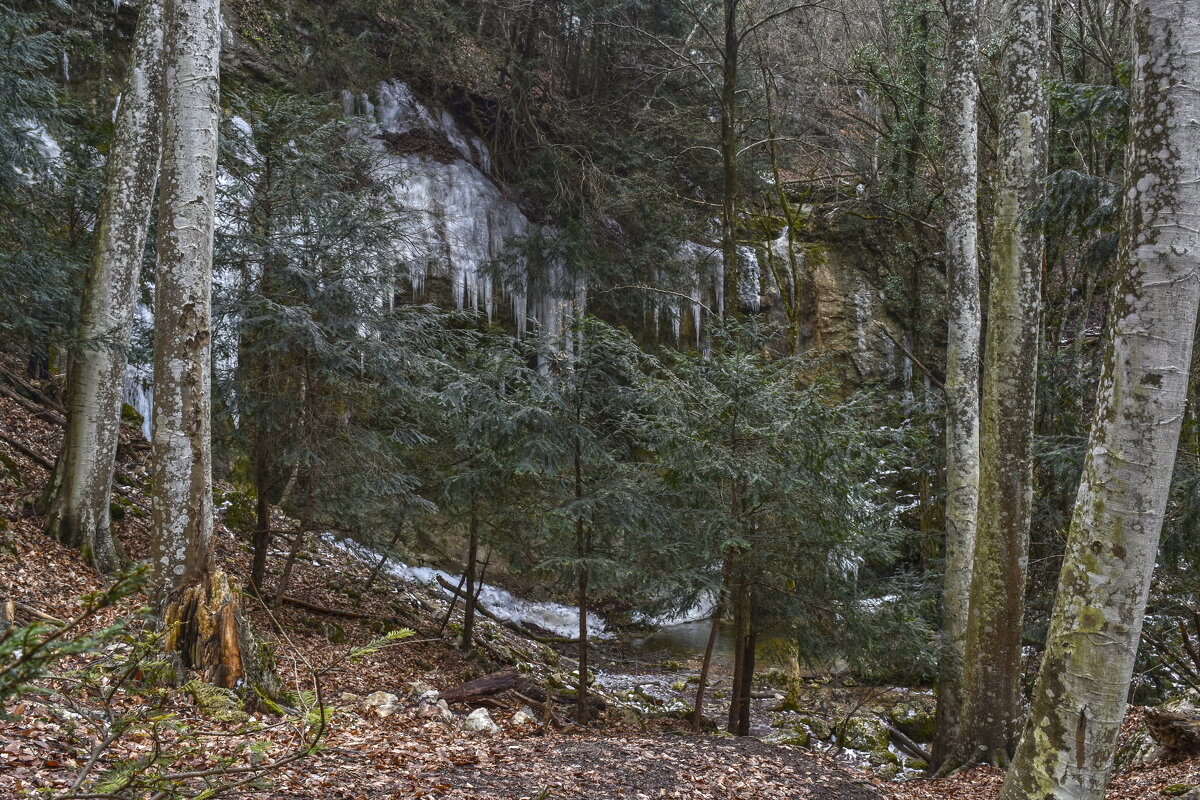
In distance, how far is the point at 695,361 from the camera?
667cm

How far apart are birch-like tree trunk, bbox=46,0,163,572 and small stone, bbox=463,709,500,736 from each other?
391 cm

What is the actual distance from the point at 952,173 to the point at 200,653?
7480 mm

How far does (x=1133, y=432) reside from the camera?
321 centimetres

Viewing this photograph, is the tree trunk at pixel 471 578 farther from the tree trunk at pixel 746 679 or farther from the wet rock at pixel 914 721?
the wet rock at pixel 914 721

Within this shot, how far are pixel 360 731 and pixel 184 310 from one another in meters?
2.92

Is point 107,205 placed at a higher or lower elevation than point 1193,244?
higher

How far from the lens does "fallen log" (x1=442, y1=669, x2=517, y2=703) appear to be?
655cm

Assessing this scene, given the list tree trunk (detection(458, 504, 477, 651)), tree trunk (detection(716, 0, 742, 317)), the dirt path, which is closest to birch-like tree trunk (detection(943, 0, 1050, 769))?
the dirt path

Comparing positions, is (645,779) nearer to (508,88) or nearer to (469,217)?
(469,217)

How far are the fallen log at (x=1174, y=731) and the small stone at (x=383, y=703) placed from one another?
551 cm

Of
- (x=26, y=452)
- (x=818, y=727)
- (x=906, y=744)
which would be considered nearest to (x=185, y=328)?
(x=26, y=452)

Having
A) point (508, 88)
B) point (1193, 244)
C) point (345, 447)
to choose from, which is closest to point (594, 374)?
point (345, 447)

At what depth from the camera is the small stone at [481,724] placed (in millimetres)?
5453

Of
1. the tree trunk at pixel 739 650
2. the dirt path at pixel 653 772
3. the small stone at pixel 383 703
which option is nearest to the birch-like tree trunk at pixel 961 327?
the tree trunk at pixel 739 650
